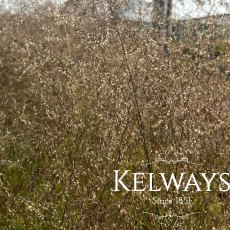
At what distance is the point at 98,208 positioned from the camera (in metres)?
2.57

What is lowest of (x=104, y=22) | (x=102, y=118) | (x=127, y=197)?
(x=127, y=197)

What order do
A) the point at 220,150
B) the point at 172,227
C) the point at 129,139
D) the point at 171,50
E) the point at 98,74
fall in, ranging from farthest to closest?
the point at 171,50 → the point at 98,74 → the point at 129,139 → the point at 220,150 → the point at 172,227

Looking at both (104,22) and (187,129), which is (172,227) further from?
(104,22)

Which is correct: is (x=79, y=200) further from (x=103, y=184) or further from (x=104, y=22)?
(x=104, y=22)

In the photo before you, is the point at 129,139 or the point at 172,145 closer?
the point at 172,145

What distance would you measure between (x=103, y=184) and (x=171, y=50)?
1.53 meters

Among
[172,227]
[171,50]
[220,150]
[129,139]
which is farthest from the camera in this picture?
[171,50]

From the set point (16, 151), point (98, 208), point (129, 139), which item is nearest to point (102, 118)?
point (129, 139)

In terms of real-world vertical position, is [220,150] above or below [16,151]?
below

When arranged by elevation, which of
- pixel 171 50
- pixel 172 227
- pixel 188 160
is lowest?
pixel 172 227

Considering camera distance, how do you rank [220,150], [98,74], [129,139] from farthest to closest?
[98,74] < [129,139] < [220,150]

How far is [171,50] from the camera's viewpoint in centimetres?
392

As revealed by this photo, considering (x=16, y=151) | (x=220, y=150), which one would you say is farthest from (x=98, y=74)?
(x=220, y=150)

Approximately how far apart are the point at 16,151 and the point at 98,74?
3.08 feet
